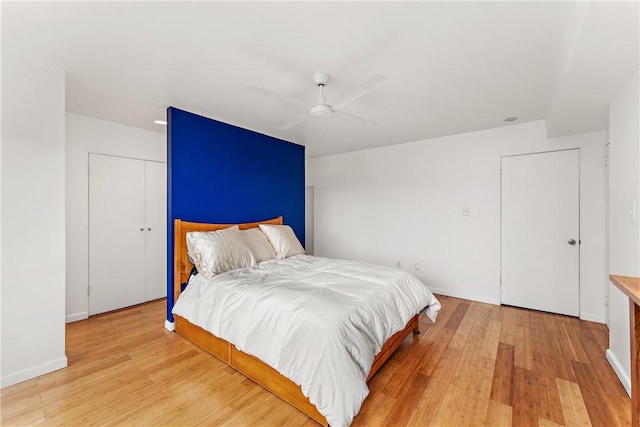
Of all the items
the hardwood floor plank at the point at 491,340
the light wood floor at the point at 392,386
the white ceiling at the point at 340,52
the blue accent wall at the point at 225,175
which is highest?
the white ceiling at the point at 340,52

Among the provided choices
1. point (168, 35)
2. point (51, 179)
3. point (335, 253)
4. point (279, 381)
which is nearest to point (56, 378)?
point (51, 179)

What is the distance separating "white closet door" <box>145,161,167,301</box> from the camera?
12.4 ft

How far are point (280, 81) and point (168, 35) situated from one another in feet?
2.81

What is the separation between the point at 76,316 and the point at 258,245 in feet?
7.37

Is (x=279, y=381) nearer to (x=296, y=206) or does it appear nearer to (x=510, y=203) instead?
(x=296, y=206)

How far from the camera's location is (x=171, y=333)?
2.80 metres

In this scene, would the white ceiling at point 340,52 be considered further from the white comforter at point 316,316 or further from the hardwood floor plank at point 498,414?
the hardwood floor plank at point 498,414

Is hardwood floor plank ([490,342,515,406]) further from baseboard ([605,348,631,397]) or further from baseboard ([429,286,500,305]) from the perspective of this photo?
baseboard ([429,286,500,305])

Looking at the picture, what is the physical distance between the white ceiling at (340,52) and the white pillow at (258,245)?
4.61 ft

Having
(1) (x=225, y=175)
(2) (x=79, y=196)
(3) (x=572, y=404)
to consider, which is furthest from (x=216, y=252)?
(3) (x=572, y=404)

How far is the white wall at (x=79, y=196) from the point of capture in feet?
10.2

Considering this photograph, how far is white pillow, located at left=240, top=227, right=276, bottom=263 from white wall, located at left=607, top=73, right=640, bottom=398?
304 centimetres

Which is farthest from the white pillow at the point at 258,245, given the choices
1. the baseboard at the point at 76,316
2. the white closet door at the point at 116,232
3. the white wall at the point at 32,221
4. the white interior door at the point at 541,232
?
the white interior door at the point at 541,232

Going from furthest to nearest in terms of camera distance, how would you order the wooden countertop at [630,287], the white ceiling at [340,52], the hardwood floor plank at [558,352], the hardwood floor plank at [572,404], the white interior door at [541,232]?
the white interior door at [541,232]
the hardwood floor plank at [558,352]
the hardwood floor plank at [572,404]
the white ceiling at [340,52]
the wooden countertop at [630,287]
